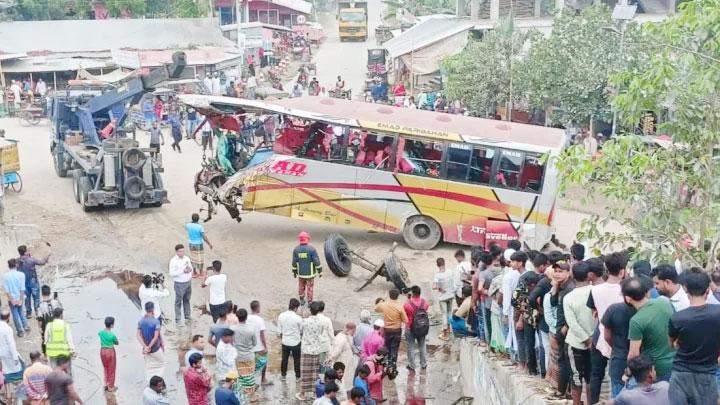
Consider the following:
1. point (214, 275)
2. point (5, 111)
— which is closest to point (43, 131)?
point (5, 111)

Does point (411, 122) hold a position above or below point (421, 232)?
above

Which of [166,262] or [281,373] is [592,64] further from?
[281,373]

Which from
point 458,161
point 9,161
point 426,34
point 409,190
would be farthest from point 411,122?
point 426,34

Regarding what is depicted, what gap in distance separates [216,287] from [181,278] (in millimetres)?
751

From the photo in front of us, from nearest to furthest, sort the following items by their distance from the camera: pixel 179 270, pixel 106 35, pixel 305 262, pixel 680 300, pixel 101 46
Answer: pixel 680 300 → pixel 179 270 → pixel 305 262 → pixel 101 46 → pixel 106 35

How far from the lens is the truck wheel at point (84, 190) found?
65.0 feet

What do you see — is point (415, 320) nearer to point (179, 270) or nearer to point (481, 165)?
point (179, 270)

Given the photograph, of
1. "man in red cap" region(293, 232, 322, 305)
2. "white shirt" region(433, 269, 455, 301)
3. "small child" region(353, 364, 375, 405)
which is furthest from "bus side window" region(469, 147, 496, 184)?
"small child" region(353, 364, 375, 405)

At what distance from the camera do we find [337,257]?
15977 mm

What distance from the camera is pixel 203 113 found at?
1772 cm

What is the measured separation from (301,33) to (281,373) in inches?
1774

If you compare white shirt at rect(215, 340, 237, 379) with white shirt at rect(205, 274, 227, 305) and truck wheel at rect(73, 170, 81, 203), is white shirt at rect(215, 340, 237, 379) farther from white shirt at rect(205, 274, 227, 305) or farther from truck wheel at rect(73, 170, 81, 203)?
truck wheel at rect(73, 170, 81, 203)

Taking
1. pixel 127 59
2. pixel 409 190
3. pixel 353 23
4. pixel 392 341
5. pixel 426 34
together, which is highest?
pixel 353 23

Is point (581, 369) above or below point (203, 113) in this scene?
below
